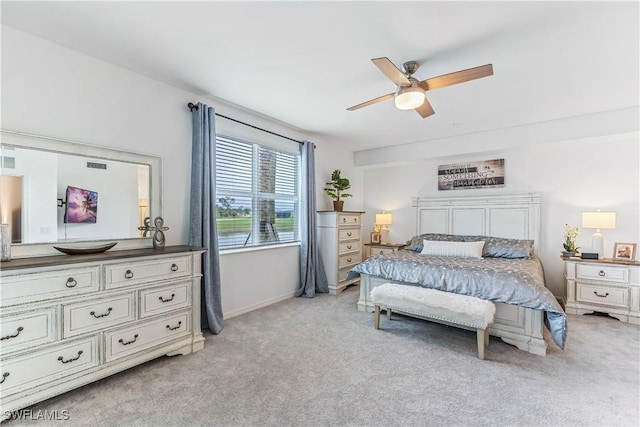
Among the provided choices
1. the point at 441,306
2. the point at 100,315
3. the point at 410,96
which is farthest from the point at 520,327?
the point at 100,315

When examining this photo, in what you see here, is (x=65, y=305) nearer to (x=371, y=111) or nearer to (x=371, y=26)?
(x=371, y=26)

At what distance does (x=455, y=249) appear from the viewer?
13.3ft

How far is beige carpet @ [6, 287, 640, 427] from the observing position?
1830 millimetres

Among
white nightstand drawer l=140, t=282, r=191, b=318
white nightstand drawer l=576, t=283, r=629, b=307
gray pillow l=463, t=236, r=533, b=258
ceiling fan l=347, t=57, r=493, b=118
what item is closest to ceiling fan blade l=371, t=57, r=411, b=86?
ceiling fan l=347, t=57, r=493, b=118

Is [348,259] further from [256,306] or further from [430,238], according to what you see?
[256,306]

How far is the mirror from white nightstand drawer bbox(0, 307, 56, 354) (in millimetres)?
561

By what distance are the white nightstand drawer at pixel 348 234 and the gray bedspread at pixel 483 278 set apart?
111 centimetres

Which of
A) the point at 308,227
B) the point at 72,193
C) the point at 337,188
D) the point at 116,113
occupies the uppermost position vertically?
the point at 116,113

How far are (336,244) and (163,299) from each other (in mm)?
2858

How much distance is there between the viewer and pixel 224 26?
2.05 meters

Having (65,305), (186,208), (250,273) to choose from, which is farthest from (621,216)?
(65,305)

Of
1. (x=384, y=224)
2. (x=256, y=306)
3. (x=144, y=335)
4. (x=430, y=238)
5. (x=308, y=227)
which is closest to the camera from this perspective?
(x=144, y=335)

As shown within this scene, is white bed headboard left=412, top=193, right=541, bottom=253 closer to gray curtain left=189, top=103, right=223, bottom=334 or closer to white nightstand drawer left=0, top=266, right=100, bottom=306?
gray curtain left=189, top=103, right=223, bottom=334

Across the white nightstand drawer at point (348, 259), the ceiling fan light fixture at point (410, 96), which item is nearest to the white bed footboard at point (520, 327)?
the ceiling fan light fixture at point (410, 96)
